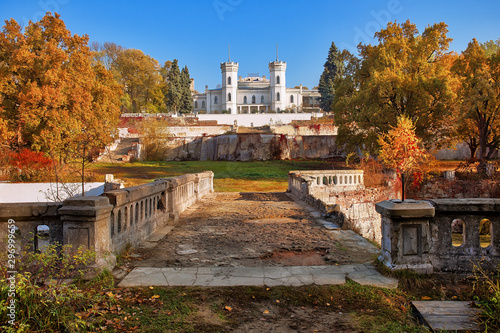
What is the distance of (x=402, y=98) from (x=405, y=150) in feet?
15.8

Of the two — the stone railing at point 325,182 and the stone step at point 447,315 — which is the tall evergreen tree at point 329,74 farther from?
the stone step at point 447,315

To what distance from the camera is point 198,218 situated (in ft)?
31.2

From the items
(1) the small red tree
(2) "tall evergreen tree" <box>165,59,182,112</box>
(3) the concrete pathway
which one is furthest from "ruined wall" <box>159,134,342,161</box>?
(3) the concrete pathway

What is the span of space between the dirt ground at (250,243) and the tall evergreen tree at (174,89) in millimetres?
55859

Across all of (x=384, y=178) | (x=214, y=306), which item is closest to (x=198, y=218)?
(x=214, y=306)

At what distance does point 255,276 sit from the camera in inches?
180

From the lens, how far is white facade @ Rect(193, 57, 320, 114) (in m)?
91.1

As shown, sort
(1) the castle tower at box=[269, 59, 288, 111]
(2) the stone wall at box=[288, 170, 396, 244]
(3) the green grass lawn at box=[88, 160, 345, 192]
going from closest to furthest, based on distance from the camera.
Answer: (2) the stone wall at box=[288, 170, 396, 244]
(3) the green grass lawn at box=[88, 160, 345, 192]
(1) the castle tower at box=[269, 59, 288, 111]

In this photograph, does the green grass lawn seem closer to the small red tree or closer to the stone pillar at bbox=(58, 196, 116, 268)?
the small red tree

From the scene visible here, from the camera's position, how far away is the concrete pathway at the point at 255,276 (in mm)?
4289

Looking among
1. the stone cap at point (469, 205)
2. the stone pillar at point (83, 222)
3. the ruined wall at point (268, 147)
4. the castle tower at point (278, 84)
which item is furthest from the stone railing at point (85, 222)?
the castle tower at point (278, 84)

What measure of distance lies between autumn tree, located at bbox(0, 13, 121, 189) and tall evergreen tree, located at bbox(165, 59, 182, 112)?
3919 cm

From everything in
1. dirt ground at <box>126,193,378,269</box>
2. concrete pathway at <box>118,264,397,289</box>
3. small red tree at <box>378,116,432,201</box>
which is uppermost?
small red tree at <box>378,116,432,201</box>

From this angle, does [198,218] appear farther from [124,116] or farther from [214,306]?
[124,116]
